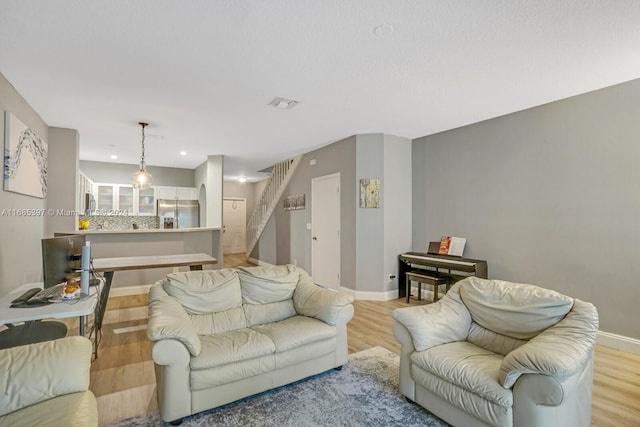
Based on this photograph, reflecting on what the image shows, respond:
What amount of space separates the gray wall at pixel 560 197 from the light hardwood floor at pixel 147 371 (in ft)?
2.42

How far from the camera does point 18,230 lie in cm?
348

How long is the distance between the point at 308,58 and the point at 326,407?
266 centimetres

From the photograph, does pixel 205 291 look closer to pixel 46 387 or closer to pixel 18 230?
pixel 46 387

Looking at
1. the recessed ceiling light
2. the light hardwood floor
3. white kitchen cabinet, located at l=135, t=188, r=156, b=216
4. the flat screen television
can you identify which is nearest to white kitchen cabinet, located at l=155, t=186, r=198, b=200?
white kitchen cabinet, located at l=135, t=188, r=156, b=216

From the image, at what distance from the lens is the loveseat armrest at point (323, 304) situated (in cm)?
269

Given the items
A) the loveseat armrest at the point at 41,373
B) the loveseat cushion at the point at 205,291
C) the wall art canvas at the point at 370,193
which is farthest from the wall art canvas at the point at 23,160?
the wall art canvas at the point at 370,193

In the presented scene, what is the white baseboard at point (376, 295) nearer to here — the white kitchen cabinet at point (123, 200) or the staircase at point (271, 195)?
the staircase at point (271, 195)

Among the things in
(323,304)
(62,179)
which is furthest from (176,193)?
(323,304)

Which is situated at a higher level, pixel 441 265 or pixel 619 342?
pixel 441 265

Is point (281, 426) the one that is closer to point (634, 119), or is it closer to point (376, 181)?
point (376, 181)

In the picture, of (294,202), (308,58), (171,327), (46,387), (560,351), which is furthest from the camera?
(294,202)

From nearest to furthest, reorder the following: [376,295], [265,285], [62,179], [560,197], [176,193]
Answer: [265,285] → [560,197] → [62,179] → [376,295] → [176,193]

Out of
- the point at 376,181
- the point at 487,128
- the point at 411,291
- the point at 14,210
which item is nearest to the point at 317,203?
the point at 376,181

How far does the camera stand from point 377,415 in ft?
7.05
